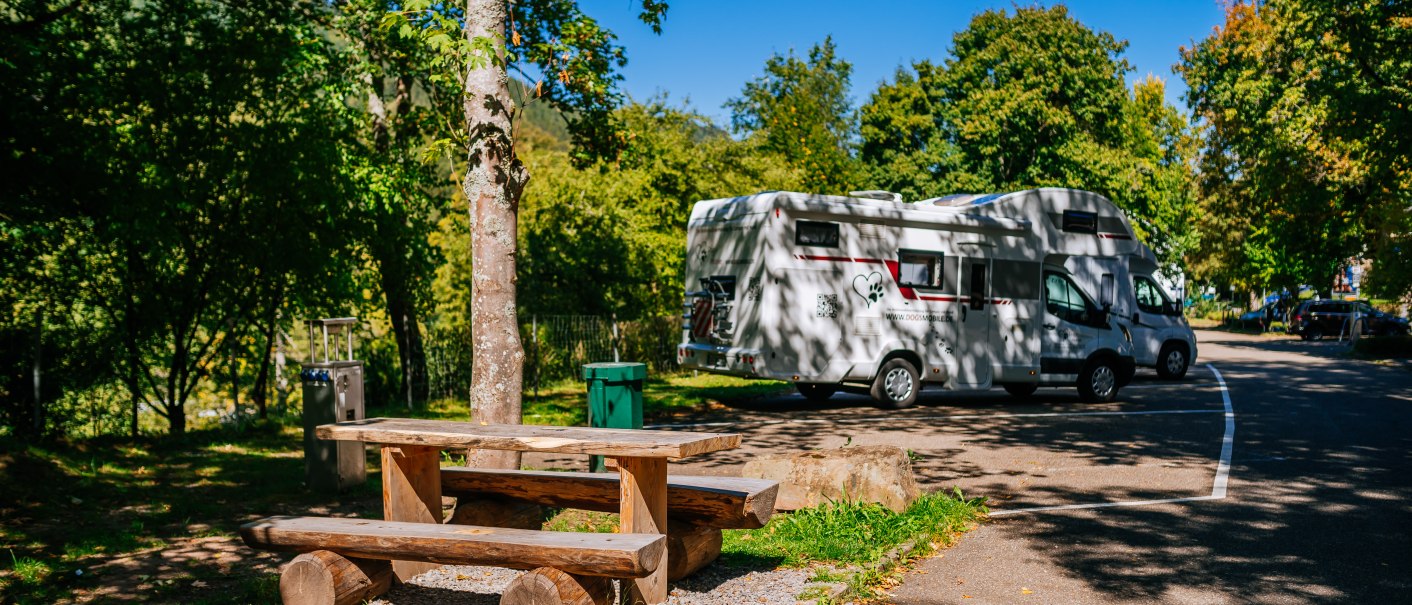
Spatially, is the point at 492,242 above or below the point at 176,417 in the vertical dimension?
above

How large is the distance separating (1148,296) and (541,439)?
17.6 m

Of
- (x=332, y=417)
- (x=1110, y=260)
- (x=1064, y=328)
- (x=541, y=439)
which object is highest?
(x=1110, y=260)

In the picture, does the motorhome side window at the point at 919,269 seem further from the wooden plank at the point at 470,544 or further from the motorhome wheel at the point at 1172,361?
the wooden plank at the point at 470,544

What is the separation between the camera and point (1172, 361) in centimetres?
2038

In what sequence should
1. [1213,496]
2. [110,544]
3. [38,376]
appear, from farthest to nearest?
[38,376]
[1213,496]
[110,544]

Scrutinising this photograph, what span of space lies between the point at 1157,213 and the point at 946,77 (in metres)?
9.58

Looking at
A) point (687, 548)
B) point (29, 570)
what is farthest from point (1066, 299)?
point (29, 570)

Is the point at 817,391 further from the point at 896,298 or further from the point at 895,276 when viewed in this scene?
the point at 895,276

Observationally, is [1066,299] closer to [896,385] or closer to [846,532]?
[896,385]

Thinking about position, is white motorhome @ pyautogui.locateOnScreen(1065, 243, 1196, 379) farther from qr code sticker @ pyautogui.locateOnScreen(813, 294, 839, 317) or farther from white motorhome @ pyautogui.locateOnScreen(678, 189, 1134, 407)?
qr code sticker @ pyautogui.locateOnScreen(813, 294, 839, 317)

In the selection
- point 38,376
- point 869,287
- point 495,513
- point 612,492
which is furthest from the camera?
point 869,287

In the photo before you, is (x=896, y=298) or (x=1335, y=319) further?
(x=1335, y=319)

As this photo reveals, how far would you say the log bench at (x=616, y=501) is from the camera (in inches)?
220

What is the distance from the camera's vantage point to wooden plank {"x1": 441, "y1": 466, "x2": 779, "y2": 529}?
557 cm
